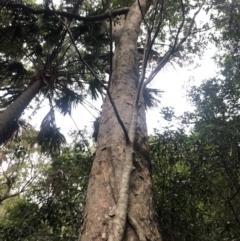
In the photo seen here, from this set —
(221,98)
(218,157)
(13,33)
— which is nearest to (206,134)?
(218,157)

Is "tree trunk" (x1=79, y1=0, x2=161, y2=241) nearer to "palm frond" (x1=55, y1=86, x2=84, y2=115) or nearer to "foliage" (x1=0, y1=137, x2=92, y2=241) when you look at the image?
"foliage" (x1=0, y1=137, x2=92, y2=241)

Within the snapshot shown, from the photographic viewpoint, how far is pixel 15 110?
538 cm

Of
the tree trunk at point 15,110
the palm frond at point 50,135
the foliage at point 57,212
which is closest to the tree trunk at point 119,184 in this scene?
the foliage at point 57,212

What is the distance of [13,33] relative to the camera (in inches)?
255

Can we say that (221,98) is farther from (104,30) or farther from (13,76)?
(13,76)

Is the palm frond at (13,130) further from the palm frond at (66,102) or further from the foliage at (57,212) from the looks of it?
the foliage at (57,212)

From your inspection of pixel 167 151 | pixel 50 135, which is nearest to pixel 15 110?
pixel 50 135

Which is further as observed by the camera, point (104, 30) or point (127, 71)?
point (104, 30)

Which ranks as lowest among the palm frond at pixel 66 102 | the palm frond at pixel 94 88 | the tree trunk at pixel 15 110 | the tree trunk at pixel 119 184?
the tree trunk at pixel 119 184

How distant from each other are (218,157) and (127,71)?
231 cm

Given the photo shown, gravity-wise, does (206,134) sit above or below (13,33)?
below

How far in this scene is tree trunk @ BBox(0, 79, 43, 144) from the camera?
5.06m

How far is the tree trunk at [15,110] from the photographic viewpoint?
5059mm

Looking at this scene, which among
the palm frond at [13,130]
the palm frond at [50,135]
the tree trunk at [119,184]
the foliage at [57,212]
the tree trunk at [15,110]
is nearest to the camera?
the tree trunk at [119,184]
